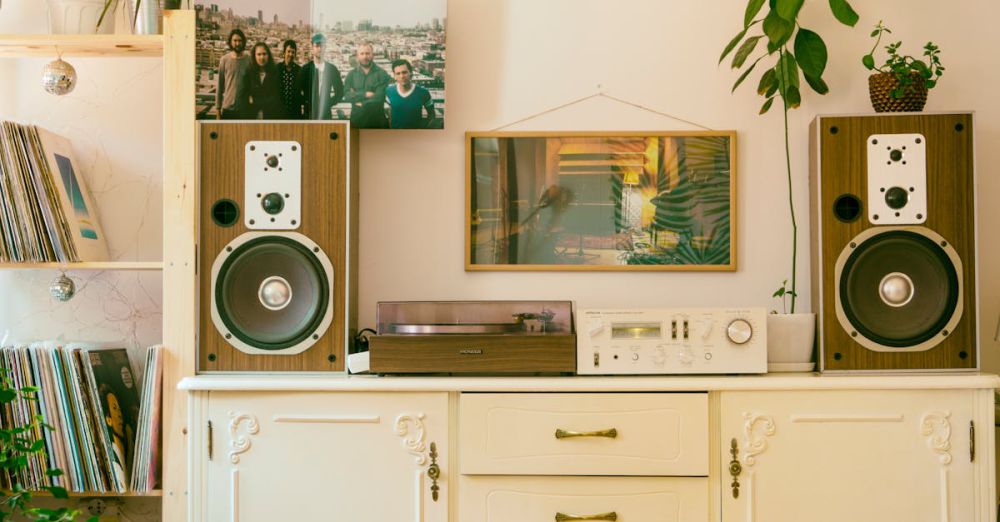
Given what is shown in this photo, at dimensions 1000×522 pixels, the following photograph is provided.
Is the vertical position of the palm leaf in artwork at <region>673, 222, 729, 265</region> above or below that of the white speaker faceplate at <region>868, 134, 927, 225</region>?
below

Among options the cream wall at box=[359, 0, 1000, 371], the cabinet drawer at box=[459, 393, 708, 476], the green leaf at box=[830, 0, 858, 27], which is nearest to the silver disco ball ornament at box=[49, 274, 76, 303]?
the cream wall at box=[359, 0, 1000, 371]

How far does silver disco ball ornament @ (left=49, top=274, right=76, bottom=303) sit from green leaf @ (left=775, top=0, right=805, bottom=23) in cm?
181

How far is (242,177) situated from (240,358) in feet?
1.32

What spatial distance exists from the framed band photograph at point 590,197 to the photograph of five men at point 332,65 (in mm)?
227

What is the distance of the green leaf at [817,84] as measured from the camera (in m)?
1.91

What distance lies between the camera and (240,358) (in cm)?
177

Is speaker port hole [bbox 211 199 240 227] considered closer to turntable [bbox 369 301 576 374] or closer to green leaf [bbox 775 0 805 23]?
turntable [bbox 369 301 576 374]

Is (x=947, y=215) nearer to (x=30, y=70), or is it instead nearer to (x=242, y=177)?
(x=242, y=177)

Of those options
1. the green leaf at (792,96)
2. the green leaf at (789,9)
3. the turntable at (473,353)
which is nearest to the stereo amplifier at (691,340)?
the turntable at (473,353)

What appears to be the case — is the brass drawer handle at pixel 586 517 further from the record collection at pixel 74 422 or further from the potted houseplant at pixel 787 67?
the record collection at pixel 74 422

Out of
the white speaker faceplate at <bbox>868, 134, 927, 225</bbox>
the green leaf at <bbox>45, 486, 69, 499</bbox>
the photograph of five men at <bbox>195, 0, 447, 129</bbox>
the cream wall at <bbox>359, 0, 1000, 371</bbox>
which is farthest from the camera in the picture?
the cream wall at <bbox>359, 0, 1000, 371</bbox>

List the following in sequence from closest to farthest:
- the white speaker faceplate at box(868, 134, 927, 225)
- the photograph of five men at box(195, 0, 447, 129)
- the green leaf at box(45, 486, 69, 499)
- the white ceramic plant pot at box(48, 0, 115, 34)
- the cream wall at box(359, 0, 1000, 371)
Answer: the green leaf at box(45, 486, 69, 499), the white speaker faceplate at box(868, 134, 927, 225), the white ceramic plant pot at box(48, 0, 115, 34), the photograph of five men at box(195, 0, 447, 129), the cream wall at box(359, 0, 1000, 371)

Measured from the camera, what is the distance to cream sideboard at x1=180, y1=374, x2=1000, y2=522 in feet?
5.47

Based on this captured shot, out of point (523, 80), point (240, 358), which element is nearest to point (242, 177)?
point (240, 358)
